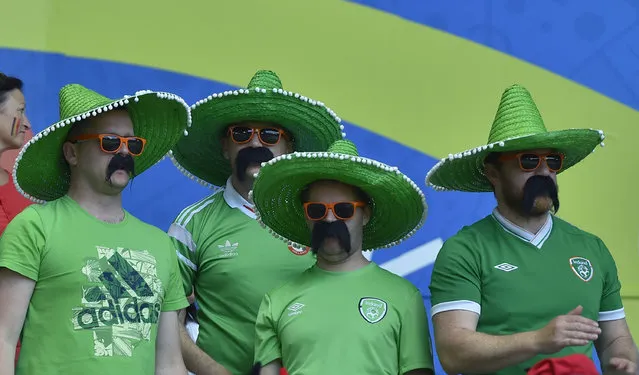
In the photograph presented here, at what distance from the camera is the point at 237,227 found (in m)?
4.35

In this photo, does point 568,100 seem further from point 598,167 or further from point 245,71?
point 245,71

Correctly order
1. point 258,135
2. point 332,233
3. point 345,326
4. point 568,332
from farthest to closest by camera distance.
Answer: point 258,135, point 332,233, point 345,326, point 568,332

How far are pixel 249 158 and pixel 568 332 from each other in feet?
4.88

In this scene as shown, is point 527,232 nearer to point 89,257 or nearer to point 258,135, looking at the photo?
point 258,135

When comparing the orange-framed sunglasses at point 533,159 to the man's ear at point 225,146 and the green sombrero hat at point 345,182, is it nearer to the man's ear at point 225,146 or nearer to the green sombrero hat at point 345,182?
the green sombrero hat at point 345,182

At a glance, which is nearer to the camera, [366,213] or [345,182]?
[345,182]

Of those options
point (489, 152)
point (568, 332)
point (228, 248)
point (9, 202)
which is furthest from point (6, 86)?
point (568, 332)

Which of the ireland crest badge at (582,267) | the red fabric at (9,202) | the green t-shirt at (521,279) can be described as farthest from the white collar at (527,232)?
the red fabric at (9,202)

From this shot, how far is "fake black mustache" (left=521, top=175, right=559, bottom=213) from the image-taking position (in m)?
3.96

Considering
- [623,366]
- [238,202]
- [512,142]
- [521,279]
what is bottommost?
[623,366]

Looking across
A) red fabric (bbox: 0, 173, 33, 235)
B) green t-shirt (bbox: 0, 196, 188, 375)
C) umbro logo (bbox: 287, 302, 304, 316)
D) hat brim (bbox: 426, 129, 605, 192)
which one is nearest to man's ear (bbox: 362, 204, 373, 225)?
hat brim (bbox: 426, 129, 605, 192)

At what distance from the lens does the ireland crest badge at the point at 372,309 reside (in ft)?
12.6

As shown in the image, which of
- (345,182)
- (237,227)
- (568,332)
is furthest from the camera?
(237,227)

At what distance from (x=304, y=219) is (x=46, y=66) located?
1.75 metres
